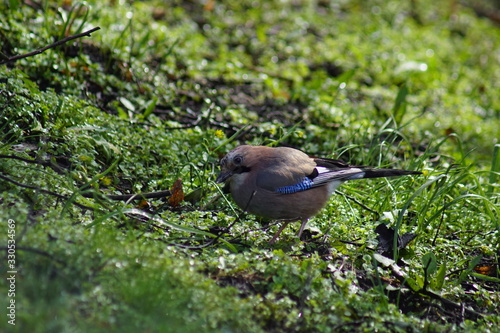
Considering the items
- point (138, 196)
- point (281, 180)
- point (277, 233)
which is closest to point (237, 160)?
point (281, 180)

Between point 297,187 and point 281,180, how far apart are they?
15cm

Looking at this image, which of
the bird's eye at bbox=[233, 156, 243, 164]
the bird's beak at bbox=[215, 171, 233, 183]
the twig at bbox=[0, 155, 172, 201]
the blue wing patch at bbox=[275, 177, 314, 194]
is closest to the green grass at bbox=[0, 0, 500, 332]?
the twig at bbox=[0, 155, 172, 201]

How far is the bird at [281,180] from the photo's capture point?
4.61m

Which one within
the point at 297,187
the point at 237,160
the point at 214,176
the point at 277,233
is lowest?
the point at 277,233

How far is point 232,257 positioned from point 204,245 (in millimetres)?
317

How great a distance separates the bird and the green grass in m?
0.20

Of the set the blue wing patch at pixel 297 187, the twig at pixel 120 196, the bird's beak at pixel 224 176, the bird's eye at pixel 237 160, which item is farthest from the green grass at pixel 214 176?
the blue wing patch at pixel 297 187

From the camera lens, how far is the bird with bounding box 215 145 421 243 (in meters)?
4.61

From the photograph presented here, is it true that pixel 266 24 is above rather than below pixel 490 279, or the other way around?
above

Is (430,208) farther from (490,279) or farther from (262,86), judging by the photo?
(262,86)

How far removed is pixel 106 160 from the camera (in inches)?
198

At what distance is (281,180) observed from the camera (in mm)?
4660

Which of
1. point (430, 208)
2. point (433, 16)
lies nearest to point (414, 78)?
point (433, 16)

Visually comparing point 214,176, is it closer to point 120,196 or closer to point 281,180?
point 281,180
